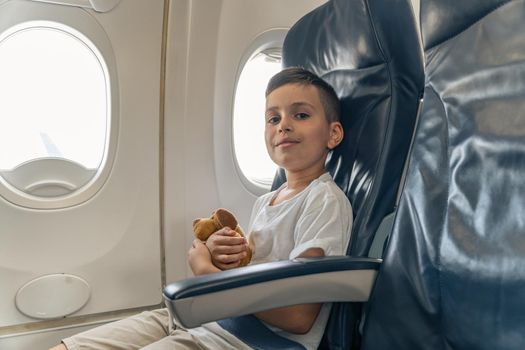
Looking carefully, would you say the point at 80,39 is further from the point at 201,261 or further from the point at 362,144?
the point at 362,144

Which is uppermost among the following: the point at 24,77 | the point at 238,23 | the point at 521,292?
the point at 238,23

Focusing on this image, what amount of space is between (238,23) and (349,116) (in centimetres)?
107

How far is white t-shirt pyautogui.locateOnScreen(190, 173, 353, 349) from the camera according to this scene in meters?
1.21

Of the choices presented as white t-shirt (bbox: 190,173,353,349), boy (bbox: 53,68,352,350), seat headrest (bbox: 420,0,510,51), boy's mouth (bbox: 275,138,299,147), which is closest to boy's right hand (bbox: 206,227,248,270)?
boy (bbox: 53,68,352,350)

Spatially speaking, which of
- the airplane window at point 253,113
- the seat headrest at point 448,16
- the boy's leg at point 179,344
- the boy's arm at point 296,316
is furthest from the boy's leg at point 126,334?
the seat headrest at point 448,16

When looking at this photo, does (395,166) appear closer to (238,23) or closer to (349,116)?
(349,116)

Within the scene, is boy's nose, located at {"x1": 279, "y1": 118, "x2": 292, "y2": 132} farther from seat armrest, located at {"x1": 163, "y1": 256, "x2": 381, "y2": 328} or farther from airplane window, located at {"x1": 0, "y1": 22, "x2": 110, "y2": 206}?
airplane window, located at {"x1": 0, "y1": 22, "x2": 110, "y2": 206}

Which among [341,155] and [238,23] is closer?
[341,155]

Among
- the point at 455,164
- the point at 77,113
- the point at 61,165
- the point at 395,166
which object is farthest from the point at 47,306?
the point at 455,164

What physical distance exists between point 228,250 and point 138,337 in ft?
1.64

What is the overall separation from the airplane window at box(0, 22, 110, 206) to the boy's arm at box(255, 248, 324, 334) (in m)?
1.24

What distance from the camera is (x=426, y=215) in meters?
1.00

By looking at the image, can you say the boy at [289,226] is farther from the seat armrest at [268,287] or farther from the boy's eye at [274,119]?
the seat armrest at [268,287]

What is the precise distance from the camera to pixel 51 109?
2008 mm
